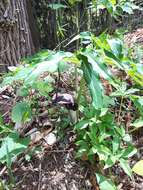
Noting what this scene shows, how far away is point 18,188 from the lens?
1.60m

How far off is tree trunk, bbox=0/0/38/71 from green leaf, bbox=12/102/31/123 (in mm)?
675

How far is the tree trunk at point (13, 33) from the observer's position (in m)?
2.23

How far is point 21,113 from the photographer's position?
159 cm

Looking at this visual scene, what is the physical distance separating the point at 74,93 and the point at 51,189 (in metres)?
0.50

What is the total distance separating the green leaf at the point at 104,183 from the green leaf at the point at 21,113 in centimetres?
39

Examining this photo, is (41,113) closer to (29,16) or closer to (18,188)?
(18,188)

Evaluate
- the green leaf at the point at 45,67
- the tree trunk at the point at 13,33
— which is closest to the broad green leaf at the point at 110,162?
the green leaf at the point at 45,67

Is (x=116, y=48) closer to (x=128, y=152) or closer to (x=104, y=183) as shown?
(x=128, y=152)

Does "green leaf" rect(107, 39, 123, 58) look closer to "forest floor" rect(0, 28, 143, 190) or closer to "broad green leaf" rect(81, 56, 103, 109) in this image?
"broad green leaf" rect(81, 56, 103, 109)

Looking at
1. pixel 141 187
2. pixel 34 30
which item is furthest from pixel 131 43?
pixel 141 187

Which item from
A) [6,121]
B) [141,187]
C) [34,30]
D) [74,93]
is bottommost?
[141,187]

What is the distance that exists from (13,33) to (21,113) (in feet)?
2.83

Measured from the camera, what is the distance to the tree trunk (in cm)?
223

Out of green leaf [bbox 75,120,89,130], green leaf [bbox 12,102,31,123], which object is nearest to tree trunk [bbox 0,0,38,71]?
green leaf [bbox 12,102,31,123]
